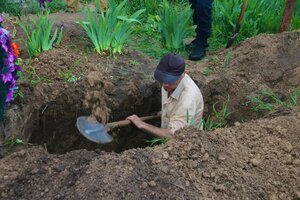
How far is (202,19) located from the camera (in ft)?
12.2

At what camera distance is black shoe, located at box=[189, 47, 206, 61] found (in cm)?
379

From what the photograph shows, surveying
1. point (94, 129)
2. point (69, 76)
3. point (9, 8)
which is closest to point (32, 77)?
point (69, 76)

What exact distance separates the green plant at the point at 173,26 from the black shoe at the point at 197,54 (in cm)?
18

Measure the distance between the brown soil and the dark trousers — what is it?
0.66 ft

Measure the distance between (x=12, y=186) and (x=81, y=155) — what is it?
0.39 m

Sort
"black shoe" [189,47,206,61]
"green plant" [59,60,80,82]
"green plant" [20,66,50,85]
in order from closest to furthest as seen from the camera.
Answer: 1. "green plant" [20,66,50,85]
2. "green plant" [59,60,80,82]
3. "black shoe" [189,47,206,61]

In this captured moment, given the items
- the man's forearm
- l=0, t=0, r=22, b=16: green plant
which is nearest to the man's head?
the man's forearm

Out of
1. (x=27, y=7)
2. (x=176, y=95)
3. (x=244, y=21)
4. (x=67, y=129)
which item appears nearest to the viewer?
(x=176, y=95)

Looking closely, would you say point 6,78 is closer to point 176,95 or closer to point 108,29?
point 176,95

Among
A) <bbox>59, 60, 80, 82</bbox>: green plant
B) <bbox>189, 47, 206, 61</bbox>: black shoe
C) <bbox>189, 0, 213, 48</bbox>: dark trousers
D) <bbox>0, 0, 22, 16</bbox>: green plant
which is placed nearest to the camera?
<bbox>59, 60, 80, 82</bbox>: green plant

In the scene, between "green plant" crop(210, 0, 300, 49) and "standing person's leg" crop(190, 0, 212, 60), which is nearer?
"standing person's leg" crop(190, 0, 212, 60)

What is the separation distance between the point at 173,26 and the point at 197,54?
0.36 meters

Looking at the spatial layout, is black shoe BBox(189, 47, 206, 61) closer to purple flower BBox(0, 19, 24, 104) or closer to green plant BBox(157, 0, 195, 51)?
green plant BBox(157, 0, 195, 51)

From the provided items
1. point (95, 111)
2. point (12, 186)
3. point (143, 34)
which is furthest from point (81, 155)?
point (143, 34)
